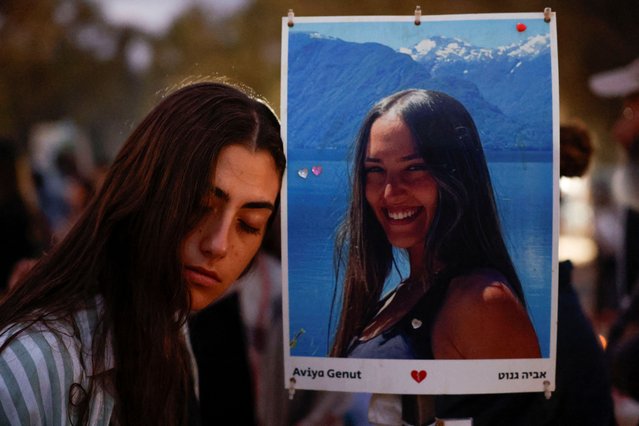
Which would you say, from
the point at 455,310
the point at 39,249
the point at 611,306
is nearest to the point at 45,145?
the point at 39,249

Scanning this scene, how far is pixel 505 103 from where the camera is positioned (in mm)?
1679

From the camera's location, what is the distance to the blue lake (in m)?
1.67

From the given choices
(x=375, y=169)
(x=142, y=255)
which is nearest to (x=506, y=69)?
(x=375, y=169)

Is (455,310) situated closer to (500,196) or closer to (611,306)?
(500,196)

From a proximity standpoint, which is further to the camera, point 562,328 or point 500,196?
point 562,328

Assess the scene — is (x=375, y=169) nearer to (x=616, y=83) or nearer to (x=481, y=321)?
(x=481, y=321)

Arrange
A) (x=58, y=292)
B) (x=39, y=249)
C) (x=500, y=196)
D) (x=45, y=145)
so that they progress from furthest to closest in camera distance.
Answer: (x=45, y=145), (x=39, y=249), (x=500, y=196), (x=58, y=292)

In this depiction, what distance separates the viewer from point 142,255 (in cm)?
150

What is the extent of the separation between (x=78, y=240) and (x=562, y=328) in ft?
3.91

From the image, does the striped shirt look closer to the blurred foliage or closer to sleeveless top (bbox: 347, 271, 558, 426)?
sleeveless top (bbox: 347, 271, 558, 426)

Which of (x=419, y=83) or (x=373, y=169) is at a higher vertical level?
(x=419, y=83)

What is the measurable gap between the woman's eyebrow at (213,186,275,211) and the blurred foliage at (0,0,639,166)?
1.45 metres

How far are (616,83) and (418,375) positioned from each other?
5.99ft

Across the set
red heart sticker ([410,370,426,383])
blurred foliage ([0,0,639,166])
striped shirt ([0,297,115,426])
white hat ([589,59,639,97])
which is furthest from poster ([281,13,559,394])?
white hat ([589,59,639,97])
